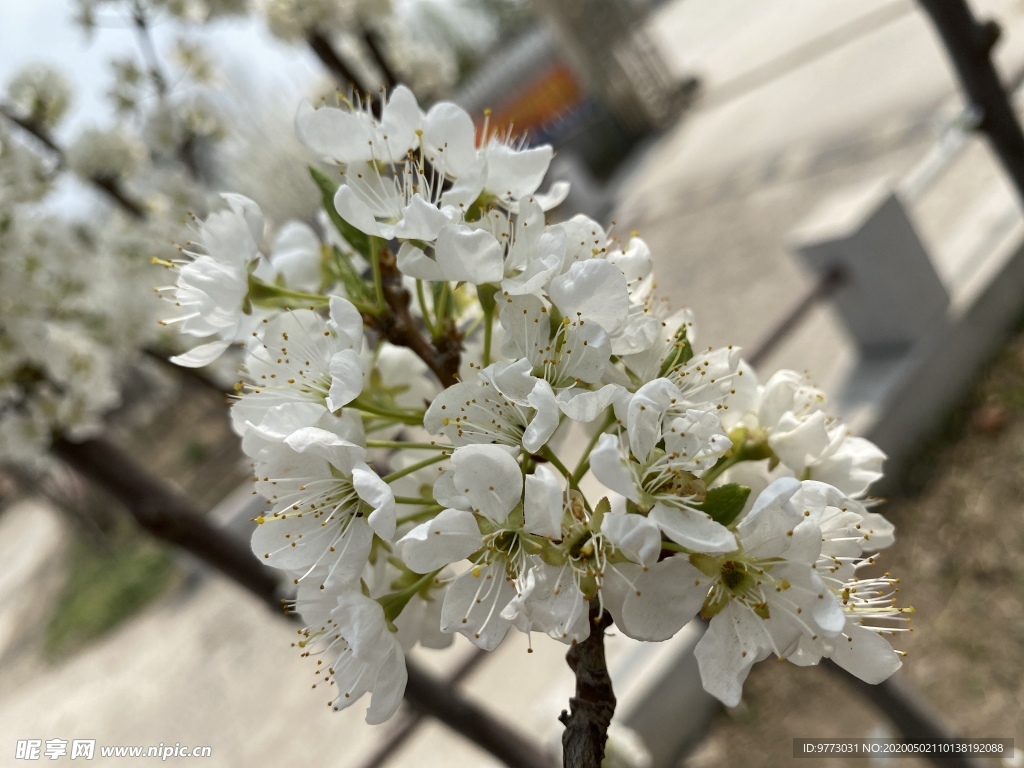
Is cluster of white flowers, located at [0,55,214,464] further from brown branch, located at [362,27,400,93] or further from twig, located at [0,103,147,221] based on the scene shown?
brown branch, located at [362,27,400,93]

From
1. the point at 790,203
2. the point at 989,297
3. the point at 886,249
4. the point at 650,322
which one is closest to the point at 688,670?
the point at 886,249

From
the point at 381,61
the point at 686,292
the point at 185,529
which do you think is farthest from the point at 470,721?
the point at 686,292

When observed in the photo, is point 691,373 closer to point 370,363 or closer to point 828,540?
point 828,540

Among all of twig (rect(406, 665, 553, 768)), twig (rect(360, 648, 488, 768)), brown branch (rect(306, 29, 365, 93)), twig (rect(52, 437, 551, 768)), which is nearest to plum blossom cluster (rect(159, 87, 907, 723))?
twig (rect(406, 665, 553, 768))

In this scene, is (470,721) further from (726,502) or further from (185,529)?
(726,502)

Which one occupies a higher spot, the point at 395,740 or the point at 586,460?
the point at 586,460

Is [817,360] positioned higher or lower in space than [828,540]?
lower
